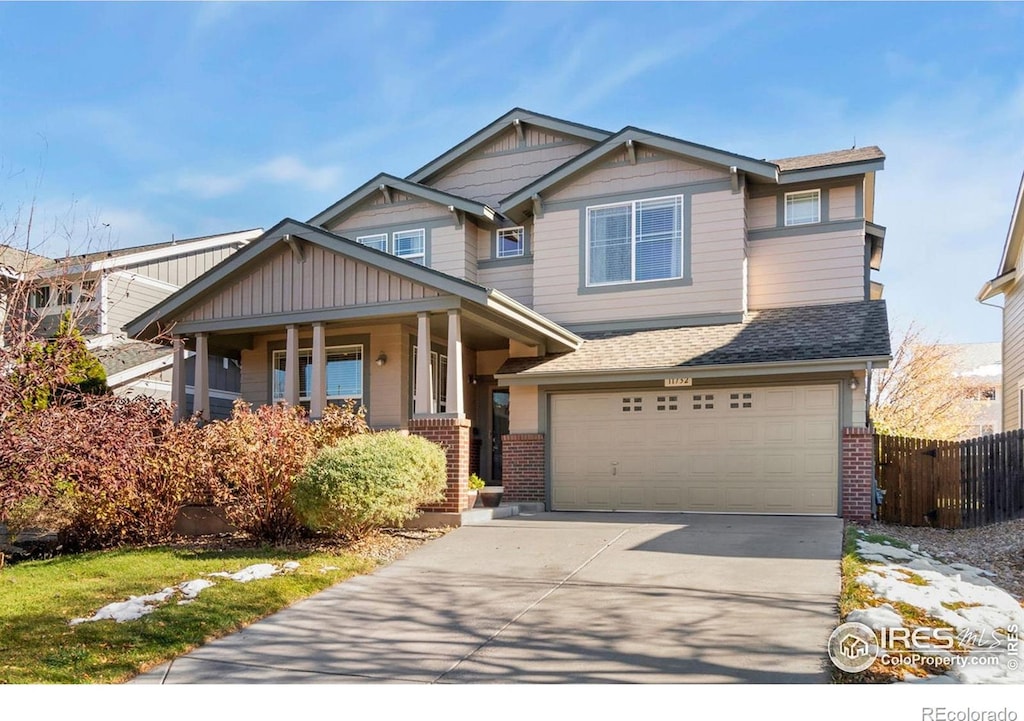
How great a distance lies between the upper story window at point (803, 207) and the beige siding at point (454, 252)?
20.2 ft

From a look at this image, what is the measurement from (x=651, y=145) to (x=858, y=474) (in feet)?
22.4

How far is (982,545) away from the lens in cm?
1123

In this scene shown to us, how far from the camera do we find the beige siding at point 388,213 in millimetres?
17391

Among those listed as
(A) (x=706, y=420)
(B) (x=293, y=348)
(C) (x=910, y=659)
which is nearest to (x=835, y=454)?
(A) (x=706, y=420)

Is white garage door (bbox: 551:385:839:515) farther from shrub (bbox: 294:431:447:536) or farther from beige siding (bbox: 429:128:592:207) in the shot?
beige siding (bbox: 429:128:592:207)

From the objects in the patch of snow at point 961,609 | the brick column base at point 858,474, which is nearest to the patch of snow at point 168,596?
the patch of snow at point 961,609

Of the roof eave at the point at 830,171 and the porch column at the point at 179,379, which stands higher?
the roof eave at the point at 830,171

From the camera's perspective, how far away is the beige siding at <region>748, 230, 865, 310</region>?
14.8 m

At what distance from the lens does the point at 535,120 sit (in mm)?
17750

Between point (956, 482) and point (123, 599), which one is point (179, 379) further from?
point (956, 482)

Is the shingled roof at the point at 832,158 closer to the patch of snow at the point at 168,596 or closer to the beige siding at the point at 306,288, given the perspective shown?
the beige siding at the point at 306,288

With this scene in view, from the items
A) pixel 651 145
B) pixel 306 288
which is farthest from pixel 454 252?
pixel 651 145

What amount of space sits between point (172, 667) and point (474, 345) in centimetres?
1095

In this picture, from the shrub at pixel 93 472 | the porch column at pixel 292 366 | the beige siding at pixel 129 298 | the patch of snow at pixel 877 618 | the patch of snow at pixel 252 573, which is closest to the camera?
the patch of snow at pixel 877 618
